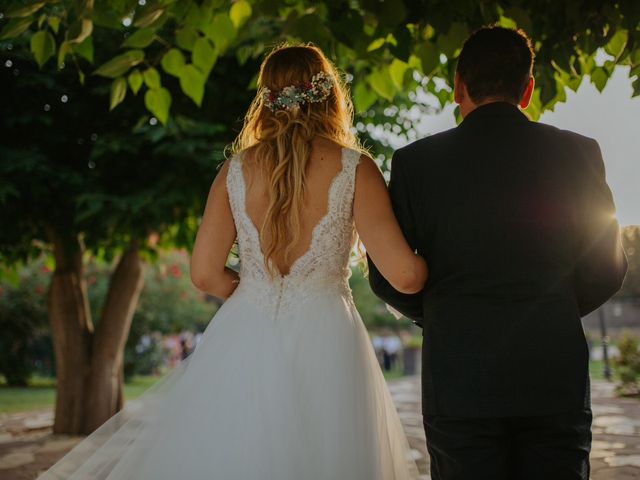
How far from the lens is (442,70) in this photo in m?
4.37

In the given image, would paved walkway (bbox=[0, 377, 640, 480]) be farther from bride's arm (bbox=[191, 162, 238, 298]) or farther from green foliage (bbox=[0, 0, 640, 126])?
bride's arm (bbox=[191, 162, 238, 298])

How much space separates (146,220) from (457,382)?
5.04 meters

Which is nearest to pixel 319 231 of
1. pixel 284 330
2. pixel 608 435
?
pixel 284 330

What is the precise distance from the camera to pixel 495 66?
8.25ft

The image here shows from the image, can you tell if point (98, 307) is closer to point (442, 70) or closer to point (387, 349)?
point (387, 349)

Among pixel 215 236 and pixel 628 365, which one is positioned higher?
pixel 215 236

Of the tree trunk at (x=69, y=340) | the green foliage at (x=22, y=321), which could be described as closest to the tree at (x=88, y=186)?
the tree trunk at (x=69, y=340)

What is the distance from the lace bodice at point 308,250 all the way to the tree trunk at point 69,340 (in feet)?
19.4

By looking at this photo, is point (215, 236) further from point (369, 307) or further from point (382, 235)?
point (369, 307)

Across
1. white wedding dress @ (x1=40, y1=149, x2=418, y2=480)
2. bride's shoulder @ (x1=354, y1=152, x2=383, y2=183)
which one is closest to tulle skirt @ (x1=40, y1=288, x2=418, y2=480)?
white wedding dress @ (x1=40, y1=149, x2=418, y2=480)

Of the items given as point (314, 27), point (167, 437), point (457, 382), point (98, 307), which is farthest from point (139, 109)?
point (98, 307)

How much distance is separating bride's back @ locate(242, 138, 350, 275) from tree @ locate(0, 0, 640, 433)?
0.60m

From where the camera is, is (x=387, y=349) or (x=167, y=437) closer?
(x=167, y=437)

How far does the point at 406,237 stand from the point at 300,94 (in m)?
0.72
